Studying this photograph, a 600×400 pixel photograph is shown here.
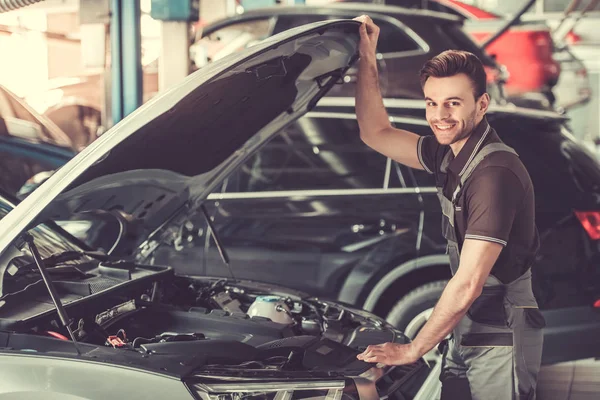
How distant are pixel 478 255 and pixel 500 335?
0.32 metres

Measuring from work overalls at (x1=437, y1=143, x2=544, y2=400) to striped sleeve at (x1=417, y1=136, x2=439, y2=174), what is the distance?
1.09 ft

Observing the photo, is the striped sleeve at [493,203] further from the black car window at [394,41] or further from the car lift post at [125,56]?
the car lift post at [125,56]

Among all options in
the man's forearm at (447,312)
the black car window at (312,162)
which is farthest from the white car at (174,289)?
the black car window at (312,162)

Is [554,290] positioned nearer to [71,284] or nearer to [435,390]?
[435,390]

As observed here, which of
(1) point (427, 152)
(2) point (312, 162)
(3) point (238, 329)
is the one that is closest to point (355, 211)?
(2) point (312, 162)

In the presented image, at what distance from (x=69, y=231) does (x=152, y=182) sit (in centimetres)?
61

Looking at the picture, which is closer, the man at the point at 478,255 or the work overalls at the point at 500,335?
the man at the point at 478,255

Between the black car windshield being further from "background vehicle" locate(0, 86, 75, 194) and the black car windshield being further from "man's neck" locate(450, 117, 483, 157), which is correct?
"background vehicle" locate(0, 86, 75, 194)

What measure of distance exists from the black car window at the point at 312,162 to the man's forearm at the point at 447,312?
210cm

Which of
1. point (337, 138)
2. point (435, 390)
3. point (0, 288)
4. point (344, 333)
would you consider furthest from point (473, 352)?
point (337, 138)

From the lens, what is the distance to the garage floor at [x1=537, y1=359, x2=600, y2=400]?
163 inches

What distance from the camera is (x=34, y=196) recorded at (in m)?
2.12

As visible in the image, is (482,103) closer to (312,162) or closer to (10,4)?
(312,162)

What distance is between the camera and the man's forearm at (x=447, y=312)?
7.17ft
